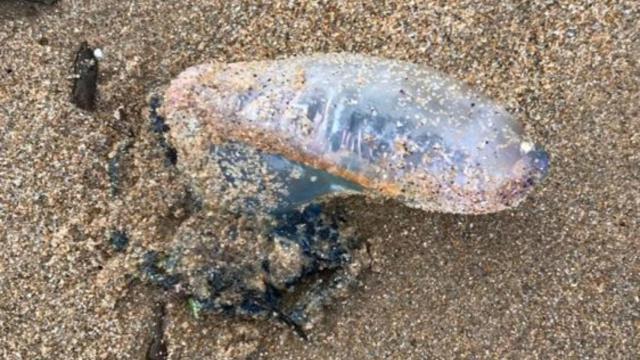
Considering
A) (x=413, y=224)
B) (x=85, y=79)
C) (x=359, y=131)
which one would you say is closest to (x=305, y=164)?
(x=359, y=131)

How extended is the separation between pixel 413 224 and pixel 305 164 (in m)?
0.47

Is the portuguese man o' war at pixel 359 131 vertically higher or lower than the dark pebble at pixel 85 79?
higher

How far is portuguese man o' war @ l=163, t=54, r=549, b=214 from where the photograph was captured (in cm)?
212

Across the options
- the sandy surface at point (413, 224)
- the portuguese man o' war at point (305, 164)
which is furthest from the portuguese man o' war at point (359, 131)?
the sandy surface at point (413, 224)

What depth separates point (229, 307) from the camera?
2432mm

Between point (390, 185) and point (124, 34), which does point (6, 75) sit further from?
point (390, 185)

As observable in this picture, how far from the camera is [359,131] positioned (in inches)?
85.4

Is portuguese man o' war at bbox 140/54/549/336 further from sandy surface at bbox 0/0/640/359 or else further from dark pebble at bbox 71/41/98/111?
dark pebble at bbox 71/41/98/111

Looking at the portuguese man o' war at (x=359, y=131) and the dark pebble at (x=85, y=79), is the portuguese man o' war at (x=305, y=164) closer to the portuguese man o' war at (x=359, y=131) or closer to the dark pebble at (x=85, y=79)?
the portuguese man o' war at (x=359, y=131)

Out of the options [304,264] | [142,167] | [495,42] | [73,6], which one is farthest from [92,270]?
[495,42]

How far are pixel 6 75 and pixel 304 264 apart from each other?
1164mm

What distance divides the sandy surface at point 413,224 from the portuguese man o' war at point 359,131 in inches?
10.9

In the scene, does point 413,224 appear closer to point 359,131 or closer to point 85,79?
point 359,131

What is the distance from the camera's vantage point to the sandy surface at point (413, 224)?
246cm
